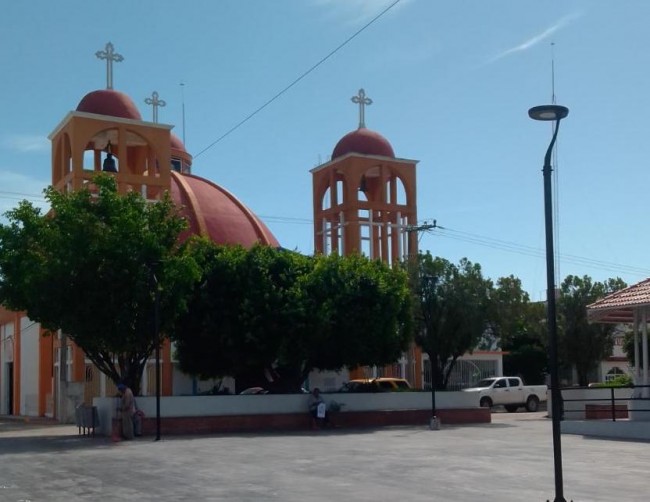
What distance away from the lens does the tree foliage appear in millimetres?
30500

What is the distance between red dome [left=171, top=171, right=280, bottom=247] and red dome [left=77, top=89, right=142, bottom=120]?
5.81 metres

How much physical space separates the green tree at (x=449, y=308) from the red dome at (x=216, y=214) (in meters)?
11.6

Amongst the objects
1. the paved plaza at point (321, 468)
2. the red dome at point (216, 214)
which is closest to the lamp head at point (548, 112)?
the paved plaza at point (321, 468)

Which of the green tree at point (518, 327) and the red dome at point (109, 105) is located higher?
the red dome at point (109, 105)

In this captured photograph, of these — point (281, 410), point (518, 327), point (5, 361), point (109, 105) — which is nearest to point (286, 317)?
point (281, 410)

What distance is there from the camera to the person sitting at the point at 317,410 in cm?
2928

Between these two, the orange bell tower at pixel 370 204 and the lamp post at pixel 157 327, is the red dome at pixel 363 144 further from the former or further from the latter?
the lamp post at pixel 157 327

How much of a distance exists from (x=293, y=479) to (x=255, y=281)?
649 inches

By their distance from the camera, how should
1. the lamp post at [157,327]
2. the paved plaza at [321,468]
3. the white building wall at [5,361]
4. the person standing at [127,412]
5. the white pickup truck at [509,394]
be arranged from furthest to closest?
the white building wall at [5,361], the white pickup truck at [509,394], the person standing at [127,412], the lamp post at [157,327], the paved plaza at [321,468]

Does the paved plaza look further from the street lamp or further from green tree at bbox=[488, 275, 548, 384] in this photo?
green tree at bbox=[488, 275, 548, 384]

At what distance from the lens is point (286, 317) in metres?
30.4

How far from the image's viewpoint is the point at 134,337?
1065 inches

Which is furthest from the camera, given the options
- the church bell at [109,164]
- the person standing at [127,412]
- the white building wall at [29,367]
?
the white building wall at [29,367]

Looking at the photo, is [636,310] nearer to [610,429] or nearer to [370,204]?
[610,429]
